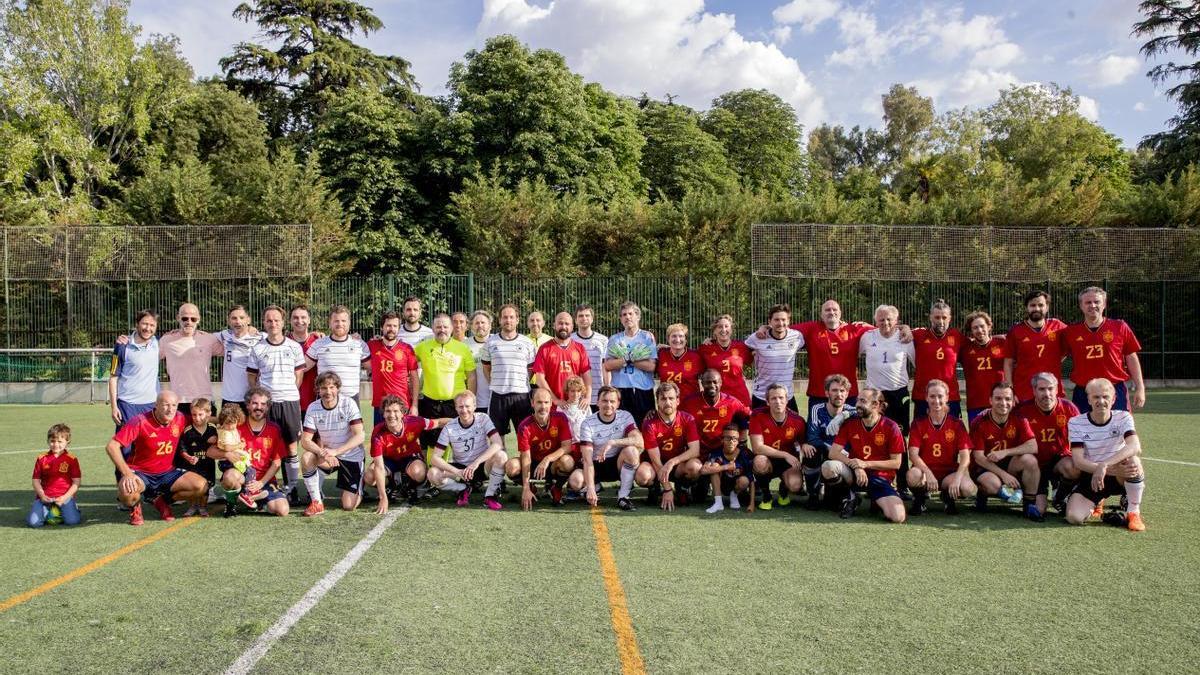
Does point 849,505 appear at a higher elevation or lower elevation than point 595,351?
lower

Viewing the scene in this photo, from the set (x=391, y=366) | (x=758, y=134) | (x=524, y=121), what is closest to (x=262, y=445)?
(x=391, y=366)

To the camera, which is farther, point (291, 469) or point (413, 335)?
point (413, 335)

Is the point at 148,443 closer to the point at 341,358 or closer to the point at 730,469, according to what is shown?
the point at 341,358

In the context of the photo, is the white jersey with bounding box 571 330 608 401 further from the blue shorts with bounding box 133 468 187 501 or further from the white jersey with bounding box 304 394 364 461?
the blue shorts with bounding box 133 468 187 501

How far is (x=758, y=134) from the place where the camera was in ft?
123

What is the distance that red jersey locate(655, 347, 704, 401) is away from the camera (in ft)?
25.7

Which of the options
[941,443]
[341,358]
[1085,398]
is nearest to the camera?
[941,443]

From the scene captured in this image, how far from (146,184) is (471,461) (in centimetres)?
1973

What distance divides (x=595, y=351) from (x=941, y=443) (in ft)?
10.6

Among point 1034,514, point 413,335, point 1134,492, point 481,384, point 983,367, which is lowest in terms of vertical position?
point 1034,514

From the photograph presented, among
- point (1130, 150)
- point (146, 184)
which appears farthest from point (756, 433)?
point (1130, 150)

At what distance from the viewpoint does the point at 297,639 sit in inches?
156

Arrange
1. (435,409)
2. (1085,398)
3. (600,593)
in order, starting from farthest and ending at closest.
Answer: (435,409)
(1085,398)
(600,593)

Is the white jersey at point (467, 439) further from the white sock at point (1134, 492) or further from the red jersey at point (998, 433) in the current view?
the white sock at point (1134, 492)
